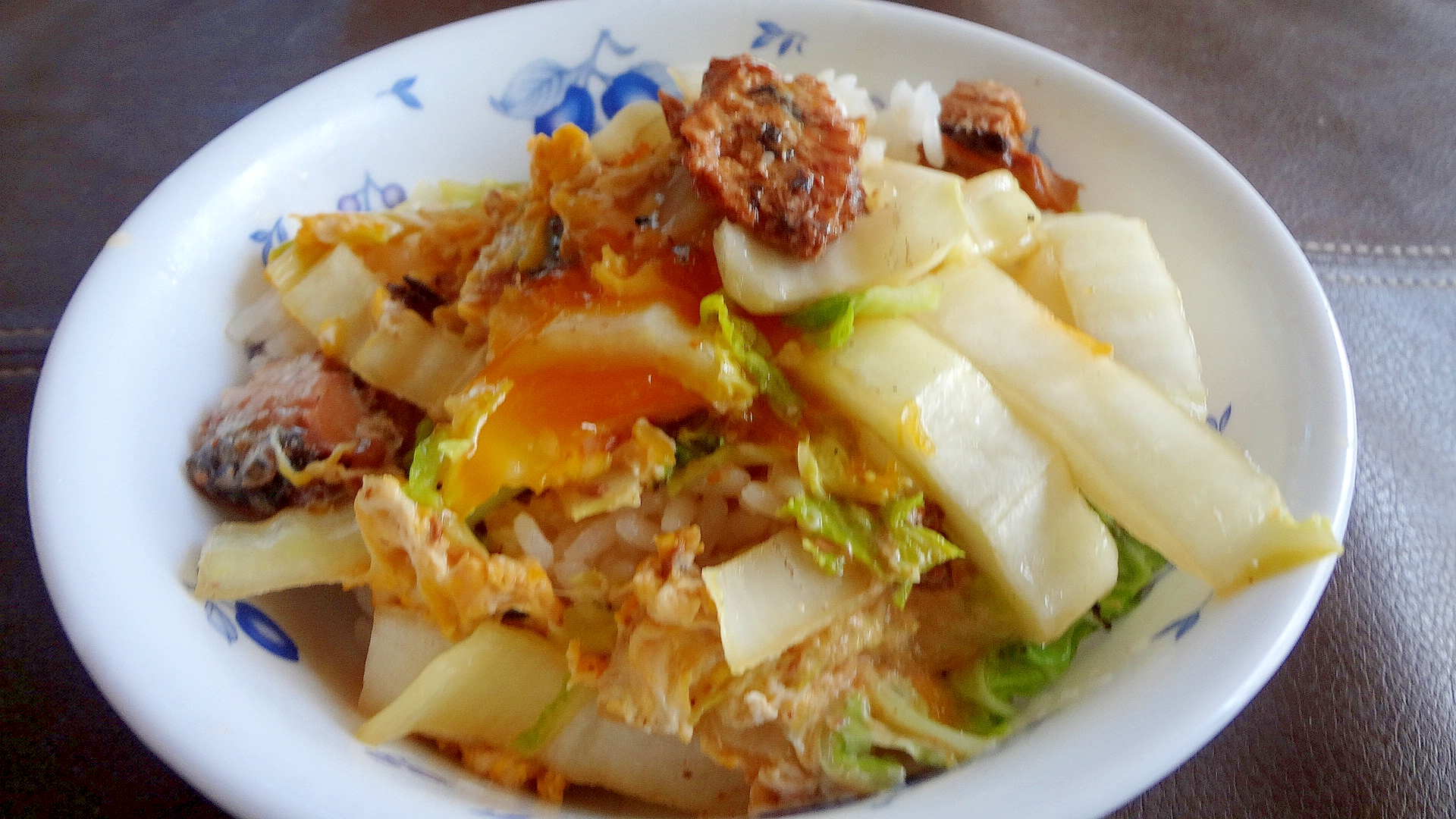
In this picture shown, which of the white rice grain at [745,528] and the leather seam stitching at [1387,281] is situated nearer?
the white rice grain at [745,528]

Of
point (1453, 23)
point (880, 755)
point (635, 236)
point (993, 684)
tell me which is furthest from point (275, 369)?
point (1453, 23)

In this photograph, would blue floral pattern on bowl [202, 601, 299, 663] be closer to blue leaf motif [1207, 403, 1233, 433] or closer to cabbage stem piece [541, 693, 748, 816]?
cabbage stem piece [541, 693, 748, 816]

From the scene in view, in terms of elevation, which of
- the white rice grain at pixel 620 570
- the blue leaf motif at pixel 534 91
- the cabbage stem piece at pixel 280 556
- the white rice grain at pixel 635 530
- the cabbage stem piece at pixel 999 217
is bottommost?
the cabbage stem piece at pixel 280 556

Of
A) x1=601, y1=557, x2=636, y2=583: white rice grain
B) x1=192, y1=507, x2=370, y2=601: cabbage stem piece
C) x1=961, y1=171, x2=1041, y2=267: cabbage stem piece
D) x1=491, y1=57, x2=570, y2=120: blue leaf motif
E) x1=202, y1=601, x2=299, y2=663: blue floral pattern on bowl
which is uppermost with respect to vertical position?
x1=961, y1=171, x2=1041, y2=267: cabbage stem piece

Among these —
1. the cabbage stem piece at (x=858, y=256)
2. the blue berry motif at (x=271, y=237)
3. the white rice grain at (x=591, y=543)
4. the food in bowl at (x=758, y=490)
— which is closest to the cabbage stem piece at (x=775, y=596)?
the food in bowl at (x=758, y=490)

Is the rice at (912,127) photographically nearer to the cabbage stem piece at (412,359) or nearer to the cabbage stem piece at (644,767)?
the cabbage stem piece at (412,359)

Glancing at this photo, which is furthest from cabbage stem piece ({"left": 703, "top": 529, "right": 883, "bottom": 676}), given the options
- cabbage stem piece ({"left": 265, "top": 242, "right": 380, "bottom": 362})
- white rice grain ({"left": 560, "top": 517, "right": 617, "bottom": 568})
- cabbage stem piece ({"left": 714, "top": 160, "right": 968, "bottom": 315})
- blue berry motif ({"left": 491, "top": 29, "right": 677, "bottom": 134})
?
blue berry motif ({"left": 491, "top": 29, "right": 677, "bottom": 134})

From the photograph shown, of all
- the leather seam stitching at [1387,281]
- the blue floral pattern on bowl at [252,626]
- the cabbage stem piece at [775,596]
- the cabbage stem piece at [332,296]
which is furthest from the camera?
the leather seam stitching at [1387,281]

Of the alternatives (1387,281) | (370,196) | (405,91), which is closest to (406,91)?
(405,91)
